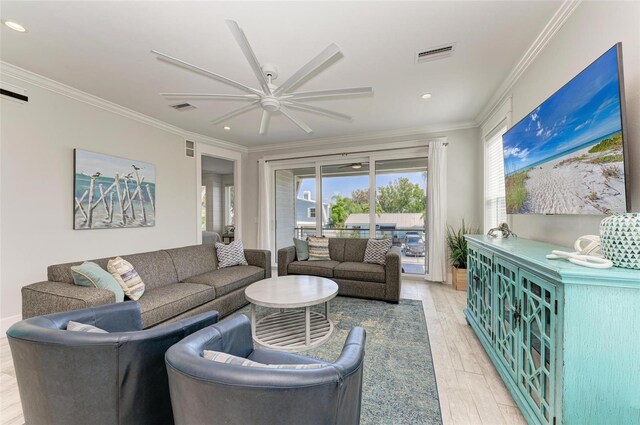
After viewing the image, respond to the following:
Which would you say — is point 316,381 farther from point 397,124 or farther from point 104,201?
point 397,124

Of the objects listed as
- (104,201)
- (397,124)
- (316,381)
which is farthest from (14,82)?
(397,124)

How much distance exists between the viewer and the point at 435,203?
14.3 ft

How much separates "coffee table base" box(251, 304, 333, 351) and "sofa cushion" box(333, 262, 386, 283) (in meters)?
0.78

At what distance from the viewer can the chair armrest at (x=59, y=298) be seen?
1.86m

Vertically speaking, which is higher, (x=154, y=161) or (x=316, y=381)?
(x=154, y=161)

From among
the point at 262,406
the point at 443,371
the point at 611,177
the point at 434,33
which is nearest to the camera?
the point at 262,406

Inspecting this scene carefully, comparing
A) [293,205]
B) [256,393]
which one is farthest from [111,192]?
[256,393]

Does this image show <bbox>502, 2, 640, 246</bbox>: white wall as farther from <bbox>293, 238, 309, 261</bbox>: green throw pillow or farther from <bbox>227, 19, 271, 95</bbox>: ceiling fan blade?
<bbox>293, 238, 309, 261</bbox>: green throw pillow

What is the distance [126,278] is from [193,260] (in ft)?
3.25

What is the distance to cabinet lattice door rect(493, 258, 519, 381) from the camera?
5.46 ft

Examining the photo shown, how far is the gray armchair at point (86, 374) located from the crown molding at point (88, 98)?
10.0 feet

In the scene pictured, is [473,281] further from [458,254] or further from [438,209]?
[438,209]

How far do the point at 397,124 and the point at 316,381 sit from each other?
170 inches

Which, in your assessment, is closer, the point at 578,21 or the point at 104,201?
the point at 578,21
